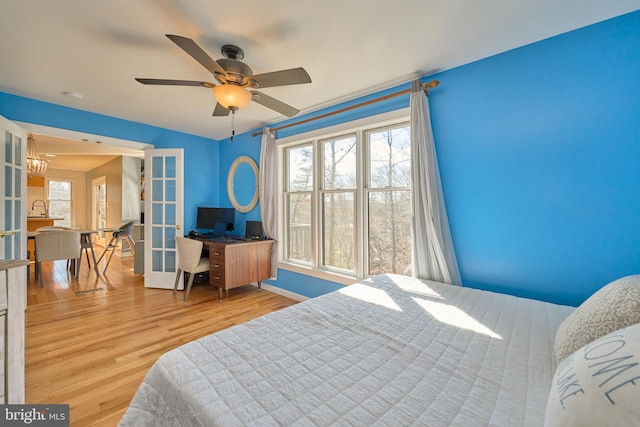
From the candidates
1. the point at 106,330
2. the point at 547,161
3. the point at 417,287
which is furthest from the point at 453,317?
the point at 106,330

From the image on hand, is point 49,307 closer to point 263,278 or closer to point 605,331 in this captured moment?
point 263,278

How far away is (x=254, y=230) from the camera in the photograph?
3.83 m

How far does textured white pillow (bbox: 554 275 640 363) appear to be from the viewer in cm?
88

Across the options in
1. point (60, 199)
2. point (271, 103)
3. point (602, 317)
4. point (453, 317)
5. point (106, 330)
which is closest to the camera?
point (602, 317)

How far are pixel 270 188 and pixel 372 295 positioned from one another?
2273 millimetres

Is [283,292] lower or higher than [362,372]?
lower

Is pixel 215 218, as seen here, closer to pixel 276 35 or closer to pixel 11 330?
pixel 11 330

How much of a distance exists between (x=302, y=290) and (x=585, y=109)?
10.3 ft

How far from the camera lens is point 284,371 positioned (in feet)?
3.18

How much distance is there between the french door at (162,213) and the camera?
12.5 feet

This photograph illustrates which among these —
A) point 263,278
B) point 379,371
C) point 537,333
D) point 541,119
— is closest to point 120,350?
point 263,278

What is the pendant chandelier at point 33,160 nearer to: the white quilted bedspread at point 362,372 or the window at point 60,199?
the window at point 60,199

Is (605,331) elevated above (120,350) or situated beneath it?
elevated above

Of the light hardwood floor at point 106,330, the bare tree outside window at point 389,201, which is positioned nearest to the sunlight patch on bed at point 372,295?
the bare tree outside window at point 389,201
